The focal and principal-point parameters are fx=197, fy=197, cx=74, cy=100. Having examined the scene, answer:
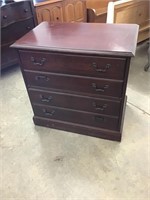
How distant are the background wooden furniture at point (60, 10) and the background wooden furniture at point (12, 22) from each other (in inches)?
4.7

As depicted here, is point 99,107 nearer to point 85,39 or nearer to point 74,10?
point 85,39

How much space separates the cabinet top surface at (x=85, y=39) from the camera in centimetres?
117

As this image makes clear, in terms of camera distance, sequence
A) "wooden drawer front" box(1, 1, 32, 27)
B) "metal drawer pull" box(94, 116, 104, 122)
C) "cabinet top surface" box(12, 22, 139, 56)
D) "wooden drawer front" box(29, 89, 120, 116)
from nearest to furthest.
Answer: "cabinet top surface" box(12, 22, 139, 56), "wooden drawer front" box(29, 89, 120, 116), "metal drawer pull" box(94, 116, 104, 122), "wooden drawer front" box(1, 1, 32, 27)

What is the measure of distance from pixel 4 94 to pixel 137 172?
5.30 feet

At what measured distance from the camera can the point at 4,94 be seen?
7.36 feet

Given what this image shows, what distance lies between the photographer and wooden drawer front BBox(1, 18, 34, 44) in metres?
2.18

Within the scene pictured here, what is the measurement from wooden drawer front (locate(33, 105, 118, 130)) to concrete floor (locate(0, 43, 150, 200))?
0.50 feet

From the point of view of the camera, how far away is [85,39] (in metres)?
1.29

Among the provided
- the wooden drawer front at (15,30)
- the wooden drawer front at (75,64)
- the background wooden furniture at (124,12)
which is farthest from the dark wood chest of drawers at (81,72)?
the wooden drawer front at (15,30)

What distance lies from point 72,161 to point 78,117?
13.5 inches

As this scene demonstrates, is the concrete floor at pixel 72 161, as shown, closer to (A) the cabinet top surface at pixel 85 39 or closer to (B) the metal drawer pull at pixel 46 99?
(B) the metal drawer pull at pixel 46 99

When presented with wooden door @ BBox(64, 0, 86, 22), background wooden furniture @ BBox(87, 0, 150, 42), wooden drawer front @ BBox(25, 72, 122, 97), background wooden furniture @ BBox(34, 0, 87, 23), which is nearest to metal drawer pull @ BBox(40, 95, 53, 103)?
wooden drawer front @ BBox(25, 72, 122, 97)

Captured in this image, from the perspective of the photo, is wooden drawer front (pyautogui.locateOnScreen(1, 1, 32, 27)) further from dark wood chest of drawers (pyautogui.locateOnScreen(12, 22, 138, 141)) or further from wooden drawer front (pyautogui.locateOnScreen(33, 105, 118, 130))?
wooden drawer front (pyautogui.locateOnScreen(33, 105, 118, 130))

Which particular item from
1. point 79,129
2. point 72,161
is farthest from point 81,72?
point 72,161
